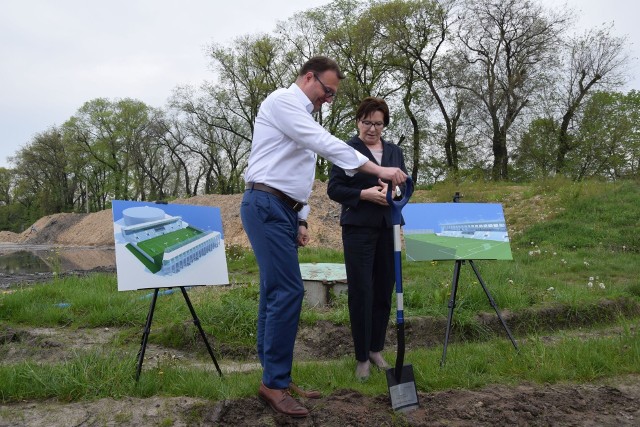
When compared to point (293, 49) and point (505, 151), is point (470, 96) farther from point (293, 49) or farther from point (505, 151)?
point (293, 49)

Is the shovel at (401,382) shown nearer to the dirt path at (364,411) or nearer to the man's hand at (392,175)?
the dirt path at (364,411)

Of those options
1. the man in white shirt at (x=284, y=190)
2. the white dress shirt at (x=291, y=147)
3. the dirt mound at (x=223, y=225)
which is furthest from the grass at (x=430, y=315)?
the dirt mound at (x=223, y=225)

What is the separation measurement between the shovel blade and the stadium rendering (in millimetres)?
1825

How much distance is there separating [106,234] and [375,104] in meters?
30.5

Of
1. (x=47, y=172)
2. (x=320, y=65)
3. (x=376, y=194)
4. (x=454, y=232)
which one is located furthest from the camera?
(x=47, y=172)

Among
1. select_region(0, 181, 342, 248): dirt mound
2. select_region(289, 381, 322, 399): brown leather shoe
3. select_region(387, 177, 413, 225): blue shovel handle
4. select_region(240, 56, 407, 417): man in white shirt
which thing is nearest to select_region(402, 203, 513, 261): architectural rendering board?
select_region(387, 177, 413, 225): blue shovel handle

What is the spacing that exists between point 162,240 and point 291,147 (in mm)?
1376

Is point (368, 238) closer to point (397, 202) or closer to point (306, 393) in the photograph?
point (397, 202)

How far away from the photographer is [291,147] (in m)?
3.31

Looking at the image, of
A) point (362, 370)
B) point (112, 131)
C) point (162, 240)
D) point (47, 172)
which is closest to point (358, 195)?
point (362, 370)

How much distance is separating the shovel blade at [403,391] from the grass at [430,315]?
12.2 inches

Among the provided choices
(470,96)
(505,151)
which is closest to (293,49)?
(470,96)

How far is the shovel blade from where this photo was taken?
3.09 meters

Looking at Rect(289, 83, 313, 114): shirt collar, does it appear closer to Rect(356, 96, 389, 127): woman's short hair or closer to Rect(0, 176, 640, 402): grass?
Rect(356, 96, 389, 127): woman's short hair
